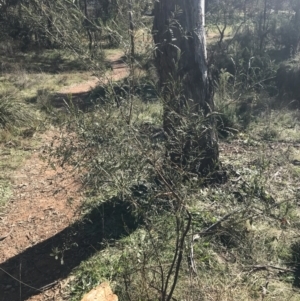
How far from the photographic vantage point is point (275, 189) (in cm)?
523

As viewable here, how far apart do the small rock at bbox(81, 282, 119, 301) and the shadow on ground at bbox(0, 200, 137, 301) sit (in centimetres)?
36

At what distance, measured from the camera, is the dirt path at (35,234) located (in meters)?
3.71

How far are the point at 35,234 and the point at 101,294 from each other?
1.46 meters

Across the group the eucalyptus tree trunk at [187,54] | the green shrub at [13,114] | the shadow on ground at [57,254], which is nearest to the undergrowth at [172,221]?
the shadow on ground at [57,254]

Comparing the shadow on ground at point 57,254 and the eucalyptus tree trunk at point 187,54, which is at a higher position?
the eucalyptus tree trunk at point 187,54

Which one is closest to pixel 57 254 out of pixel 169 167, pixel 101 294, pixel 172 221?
pixel 101 294

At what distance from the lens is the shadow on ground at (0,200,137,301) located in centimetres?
372

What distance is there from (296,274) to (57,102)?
705 cm

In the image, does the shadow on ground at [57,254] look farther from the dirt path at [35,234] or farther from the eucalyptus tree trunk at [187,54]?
the eucalyptus tree trunk at [187,54]

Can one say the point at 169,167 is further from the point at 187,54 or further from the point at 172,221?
the point at 187,54

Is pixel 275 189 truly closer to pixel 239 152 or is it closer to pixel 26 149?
pixel 239 152

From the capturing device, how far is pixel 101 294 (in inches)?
133

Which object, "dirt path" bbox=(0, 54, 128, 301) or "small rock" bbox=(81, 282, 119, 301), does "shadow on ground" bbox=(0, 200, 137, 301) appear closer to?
"dirt path" bbox=(0, 54, 128, 301)

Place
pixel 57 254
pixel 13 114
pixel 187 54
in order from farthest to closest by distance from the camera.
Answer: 1. pixel 13 114
2. pixel 187 54
3. pixel 57 254
